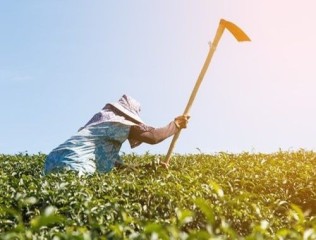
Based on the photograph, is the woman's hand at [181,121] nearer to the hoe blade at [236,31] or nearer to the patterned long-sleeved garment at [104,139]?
the patterned long-sleeved garment at [104,139]

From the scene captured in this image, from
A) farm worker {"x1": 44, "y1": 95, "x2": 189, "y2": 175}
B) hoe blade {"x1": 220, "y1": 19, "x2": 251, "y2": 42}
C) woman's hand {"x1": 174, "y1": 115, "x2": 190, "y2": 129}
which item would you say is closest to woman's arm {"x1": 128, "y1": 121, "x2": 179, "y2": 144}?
farm worker {"x1": 44, "y1": 95, "x2": 189, "y2": 175}

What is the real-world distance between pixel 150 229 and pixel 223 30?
718cm

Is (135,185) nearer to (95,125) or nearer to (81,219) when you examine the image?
(81,219)

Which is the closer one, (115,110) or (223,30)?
(115,110)

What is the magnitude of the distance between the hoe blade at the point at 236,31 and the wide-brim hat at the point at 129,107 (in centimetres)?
190

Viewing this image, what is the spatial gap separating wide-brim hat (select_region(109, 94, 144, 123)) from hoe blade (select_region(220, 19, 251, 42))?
1901 mm

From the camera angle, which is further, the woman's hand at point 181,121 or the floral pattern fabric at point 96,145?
the woman's hand at point 181,121

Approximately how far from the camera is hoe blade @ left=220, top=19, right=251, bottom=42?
9430 millimetres

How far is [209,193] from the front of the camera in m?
5.71

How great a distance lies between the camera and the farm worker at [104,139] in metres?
7.96

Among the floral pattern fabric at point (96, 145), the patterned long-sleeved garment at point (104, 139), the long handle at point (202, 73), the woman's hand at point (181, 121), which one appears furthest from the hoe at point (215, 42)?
the floral pattern fabric at point (96, 145)

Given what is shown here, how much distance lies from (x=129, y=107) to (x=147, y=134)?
1.87 ft

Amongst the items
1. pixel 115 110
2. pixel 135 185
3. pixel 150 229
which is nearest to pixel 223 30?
pixel 115 110

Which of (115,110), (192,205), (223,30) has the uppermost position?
(223,30)
